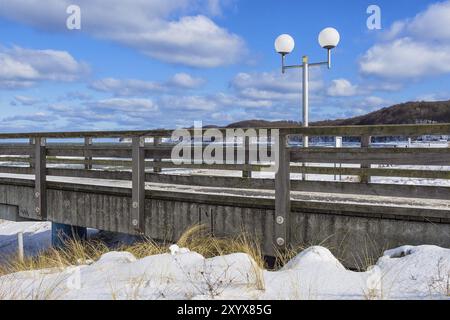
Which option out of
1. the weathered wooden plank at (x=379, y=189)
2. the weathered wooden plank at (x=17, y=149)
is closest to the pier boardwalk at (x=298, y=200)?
the weathered wooden plank at (x=379, y=189)

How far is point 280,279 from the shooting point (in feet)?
14.2

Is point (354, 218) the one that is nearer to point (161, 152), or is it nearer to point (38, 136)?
point (161, 152)

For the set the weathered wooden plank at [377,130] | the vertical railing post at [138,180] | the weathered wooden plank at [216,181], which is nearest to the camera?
the weathered wooden plank at [377,130]

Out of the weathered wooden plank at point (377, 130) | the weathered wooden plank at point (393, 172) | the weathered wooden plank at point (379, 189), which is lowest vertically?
the weathered wooden plank at point (379, 189)

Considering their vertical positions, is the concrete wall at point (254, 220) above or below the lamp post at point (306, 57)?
below

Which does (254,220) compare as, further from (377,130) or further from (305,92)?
(305,92)

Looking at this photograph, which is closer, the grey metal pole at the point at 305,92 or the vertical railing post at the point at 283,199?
the vertical railing post at the point at 283,199

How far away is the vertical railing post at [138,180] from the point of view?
765 centimetres

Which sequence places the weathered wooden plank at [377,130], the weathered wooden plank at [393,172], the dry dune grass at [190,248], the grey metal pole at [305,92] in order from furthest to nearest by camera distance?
the grey metal pole at [305,92], the dry dune grass at [190,248], the weathered wooden plank at [393,172], the weathered wooden plank at [377,130]

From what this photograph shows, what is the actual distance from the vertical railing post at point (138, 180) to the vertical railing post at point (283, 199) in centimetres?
277

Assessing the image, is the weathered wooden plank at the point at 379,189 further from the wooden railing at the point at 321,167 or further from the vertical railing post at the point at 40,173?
the vertical railing post at the point at 40,173

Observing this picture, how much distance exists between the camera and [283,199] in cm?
608

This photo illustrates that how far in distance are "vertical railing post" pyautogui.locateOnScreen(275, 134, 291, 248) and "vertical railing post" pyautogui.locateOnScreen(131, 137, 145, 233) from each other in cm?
277

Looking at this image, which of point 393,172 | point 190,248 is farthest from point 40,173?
point 393,172
